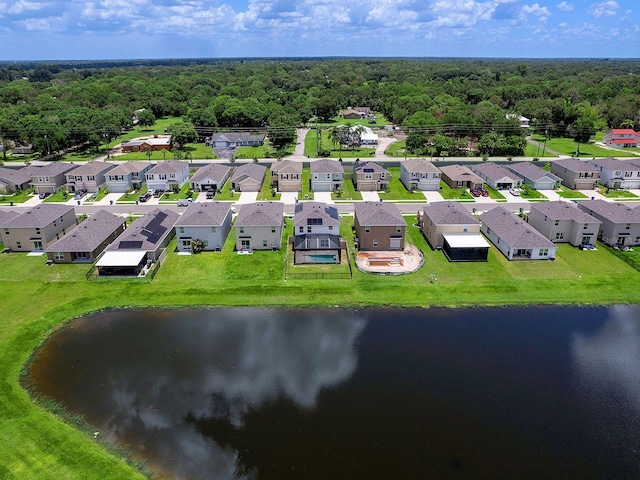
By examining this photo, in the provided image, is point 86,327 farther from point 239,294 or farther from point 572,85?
point 572,85

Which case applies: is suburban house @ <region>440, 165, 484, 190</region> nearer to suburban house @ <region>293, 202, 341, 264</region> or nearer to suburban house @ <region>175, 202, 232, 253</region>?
suburban house @ <region>293, 202, 341, 264</region>

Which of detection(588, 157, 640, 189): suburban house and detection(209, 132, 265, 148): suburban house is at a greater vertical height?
detection(209, 132, 265, 148): suburban house

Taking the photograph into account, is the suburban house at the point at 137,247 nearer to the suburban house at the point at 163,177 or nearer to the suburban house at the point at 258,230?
the suburban house at the point at 258,230

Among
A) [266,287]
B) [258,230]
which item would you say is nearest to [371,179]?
[258,230]

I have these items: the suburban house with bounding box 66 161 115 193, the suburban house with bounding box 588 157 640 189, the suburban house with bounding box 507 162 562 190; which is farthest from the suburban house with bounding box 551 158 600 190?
the suburban house with bounding box 66 161 115 193

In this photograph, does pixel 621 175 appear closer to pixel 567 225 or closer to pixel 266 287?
pixel 567 225

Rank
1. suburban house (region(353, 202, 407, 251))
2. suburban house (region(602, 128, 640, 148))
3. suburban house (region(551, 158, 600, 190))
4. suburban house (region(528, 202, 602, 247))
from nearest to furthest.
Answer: suburban house (region(353, 202, 407, 251))
suburban house (region(528, 202, 602, 247))
suburban house (region(551, 158, 600, 190))
suburban house (region(602, 128, 640, 148))

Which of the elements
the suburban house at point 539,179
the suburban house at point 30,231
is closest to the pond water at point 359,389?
the suburban house at point 30,231
